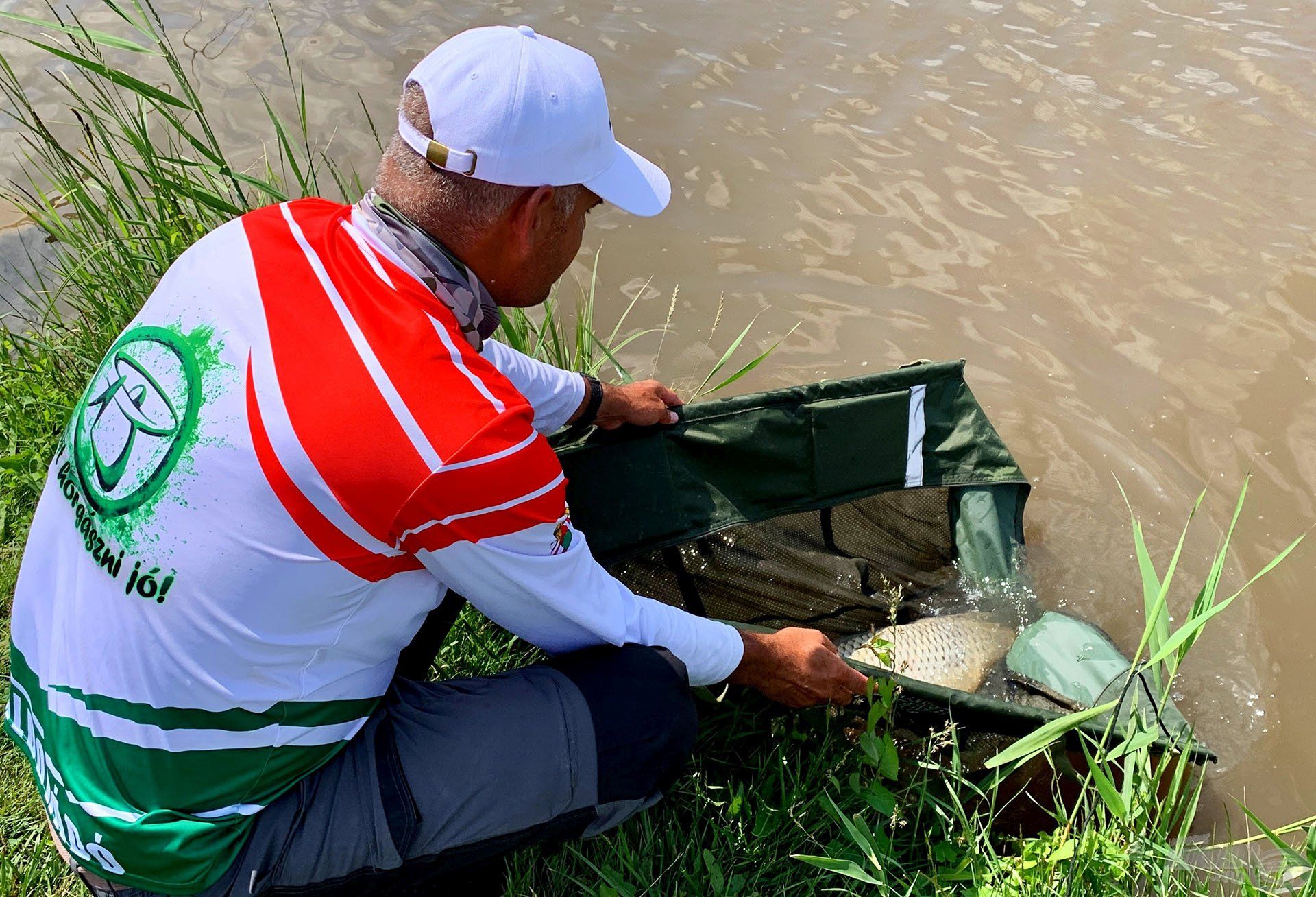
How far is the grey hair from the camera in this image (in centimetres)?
195

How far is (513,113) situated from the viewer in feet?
6.27

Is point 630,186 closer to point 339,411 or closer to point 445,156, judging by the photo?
point 445,156

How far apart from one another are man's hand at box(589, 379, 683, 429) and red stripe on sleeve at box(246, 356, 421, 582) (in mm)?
1072

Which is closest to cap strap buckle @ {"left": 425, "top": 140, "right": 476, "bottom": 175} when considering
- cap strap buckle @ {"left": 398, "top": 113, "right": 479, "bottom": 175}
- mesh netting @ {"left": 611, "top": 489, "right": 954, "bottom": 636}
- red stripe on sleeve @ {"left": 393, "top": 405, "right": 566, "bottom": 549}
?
cap strap buckle @ {"left": 398, "top": 113, "right": 479, "bottom": 175}

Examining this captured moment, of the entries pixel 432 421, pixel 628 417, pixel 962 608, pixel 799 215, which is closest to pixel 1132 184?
pixel 799 215

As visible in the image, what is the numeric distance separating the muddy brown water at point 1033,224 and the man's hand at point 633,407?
1444 millimetres

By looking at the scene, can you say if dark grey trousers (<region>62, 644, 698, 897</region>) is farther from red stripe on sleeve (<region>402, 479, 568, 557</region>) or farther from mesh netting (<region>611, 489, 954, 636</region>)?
mesh netting (<region>611, 489, 954, 636</region>)

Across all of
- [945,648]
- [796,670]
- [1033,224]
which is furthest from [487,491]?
[1033,224]

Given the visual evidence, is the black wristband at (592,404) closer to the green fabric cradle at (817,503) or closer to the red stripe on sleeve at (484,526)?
the green fabric cradle at (817,503)

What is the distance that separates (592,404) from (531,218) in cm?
84

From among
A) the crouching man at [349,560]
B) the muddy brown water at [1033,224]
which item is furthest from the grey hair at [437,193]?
the muddy brown water at [1033,224]

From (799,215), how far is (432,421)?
3.70 metres

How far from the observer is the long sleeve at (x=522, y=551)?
1.75 meters

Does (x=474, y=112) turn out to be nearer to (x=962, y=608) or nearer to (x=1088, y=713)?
(x=1088, y=713)
